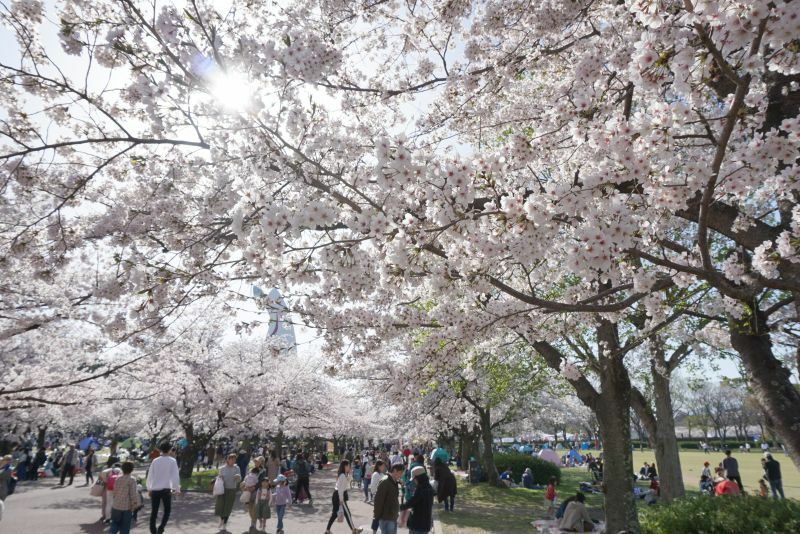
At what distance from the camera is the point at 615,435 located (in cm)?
922

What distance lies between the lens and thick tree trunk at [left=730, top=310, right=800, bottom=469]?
663 cm

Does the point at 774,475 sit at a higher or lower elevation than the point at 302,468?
higher

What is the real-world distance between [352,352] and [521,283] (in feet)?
12.0

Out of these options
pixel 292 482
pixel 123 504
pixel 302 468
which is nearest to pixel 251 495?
pixel 123 504

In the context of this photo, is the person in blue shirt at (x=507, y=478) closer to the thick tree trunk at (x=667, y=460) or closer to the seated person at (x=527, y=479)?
the seated person at (x=527, y=479)

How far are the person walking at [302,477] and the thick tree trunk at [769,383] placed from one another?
1289 centimetres

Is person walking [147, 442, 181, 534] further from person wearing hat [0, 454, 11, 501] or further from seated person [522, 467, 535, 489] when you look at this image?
seated person [522, 467, 535, 489]

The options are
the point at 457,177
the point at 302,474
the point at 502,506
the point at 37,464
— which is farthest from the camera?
the point at 37,464

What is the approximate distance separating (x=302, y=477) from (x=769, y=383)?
13.7 metres

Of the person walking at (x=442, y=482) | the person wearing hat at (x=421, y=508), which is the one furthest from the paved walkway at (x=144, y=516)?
the person walking at (x=442, y=482)

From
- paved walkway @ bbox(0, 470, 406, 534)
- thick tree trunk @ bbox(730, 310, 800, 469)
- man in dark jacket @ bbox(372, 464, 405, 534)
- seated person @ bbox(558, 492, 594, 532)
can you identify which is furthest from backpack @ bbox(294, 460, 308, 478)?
thick tree trunk @ bbox(730, 310, 800, 469)

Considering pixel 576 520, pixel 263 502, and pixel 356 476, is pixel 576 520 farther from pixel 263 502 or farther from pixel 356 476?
pixel 356 476

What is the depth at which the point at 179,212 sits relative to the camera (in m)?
6.37

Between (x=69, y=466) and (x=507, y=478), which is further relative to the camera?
(x=507, y=478)
